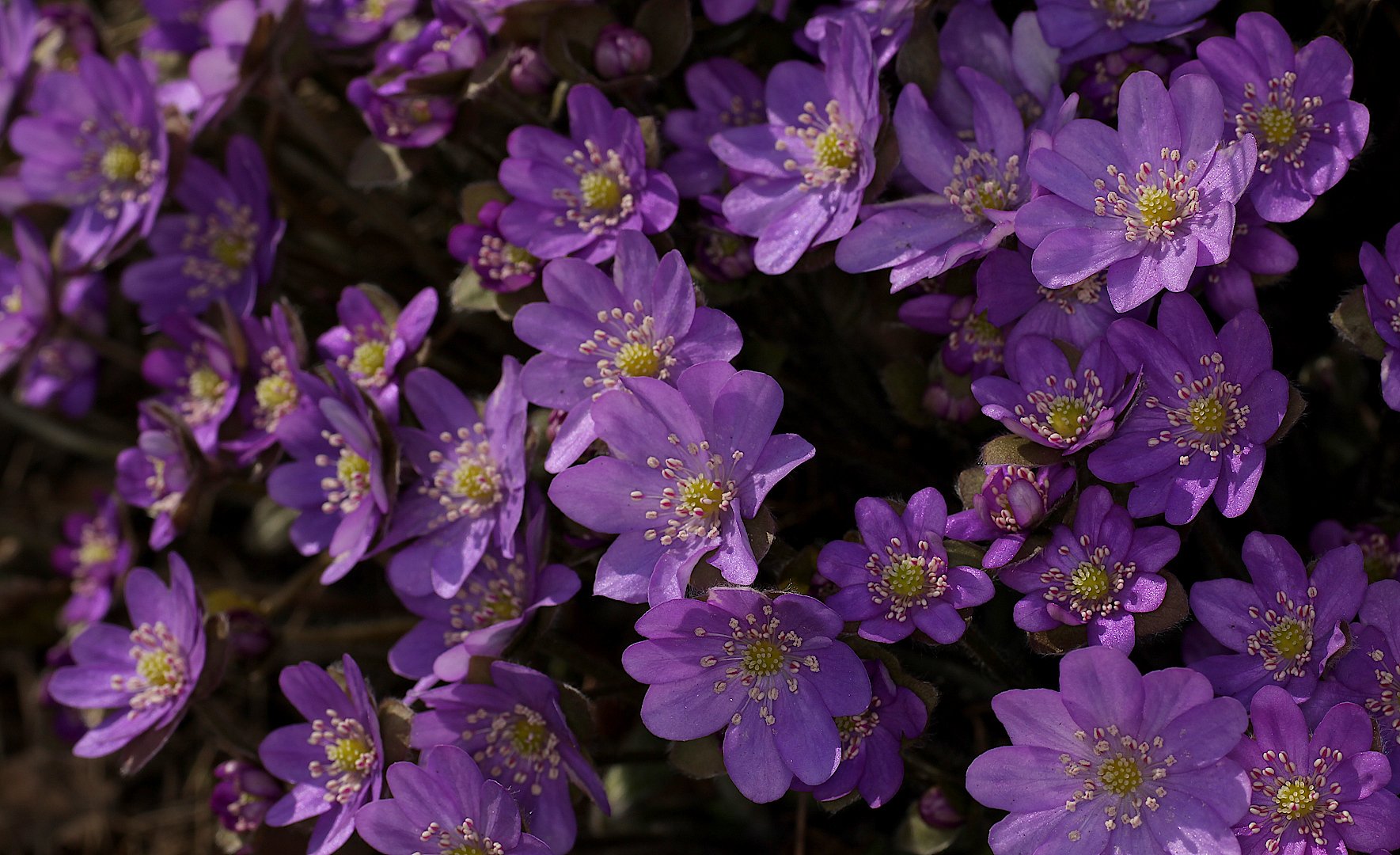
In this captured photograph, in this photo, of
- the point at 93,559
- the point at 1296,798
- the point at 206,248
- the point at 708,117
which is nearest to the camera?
the point at 1296,798

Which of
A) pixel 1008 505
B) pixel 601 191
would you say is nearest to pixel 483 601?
pixel 601 191

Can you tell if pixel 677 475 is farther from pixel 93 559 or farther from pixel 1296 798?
pixel 93 559

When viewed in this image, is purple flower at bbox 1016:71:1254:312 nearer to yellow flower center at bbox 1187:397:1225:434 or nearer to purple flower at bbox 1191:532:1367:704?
yellow flower center at bbox 1187:397:1225:434

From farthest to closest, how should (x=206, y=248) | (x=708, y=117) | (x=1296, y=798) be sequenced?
1. (x=206, y=248)
2. (x=708, y=117)
3. (x=1296, y=798)

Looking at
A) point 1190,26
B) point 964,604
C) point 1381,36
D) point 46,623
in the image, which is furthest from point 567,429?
point 46,623

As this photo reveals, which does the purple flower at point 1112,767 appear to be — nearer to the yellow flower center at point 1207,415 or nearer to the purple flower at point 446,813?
the yellow flower center at point 1207,415

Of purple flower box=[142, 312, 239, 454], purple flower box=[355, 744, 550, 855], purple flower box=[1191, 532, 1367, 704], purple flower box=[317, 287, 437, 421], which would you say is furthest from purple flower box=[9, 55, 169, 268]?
purple flower box=[1191, 532, 1367, 704]
